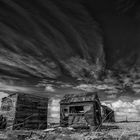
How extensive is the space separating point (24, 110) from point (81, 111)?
387 inches

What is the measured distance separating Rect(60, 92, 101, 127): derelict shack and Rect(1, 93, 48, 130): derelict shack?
3893 mm

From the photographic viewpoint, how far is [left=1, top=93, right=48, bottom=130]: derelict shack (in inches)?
750

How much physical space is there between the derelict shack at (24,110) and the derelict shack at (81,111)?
3893mm

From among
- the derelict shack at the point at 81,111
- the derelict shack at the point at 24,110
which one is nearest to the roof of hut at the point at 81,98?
the derelict shack at the point at 81,111

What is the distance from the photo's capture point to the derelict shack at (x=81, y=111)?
76.4 feet

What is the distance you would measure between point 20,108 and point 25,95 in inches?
79.2

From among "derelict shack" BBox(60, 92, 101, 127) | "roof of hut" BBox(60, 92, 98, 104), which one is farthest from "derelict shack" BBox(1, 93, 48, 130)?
"roof of hut" BBox(60, 92, 98, 104)

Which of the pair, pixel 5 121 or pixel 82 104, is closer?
pixel 5 121

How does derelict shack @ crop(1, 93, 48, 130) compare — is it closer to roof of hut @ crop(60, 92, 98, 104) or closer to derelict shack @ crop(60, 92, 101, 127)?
derelict shack @ crop(60, 92, 101, 127)

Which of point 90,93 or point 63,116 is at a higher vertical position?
point 90,93

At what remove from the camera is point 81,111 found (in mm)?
24109

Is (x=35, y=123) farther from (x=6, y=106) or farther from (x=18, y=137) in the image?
(x=18, y=137)

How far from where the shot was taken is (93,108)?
77.3 feet

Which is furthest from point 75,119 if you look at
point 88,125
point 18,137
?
point 18,137
